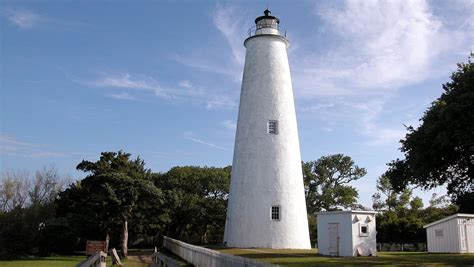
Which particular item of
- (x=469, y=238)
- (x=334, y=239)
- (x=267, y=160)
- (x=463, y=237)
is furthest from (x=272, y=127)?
(x=469, y=238)

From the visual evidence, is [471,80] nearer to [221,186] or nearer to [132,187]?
[132,187]

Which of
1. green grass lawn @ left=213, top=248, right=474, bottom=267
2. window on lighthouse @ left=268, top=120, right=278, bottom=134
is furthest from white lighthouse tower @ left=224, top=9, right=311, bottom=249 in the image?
green grass lawn @ left=213, top=248, right=474, bottom=267

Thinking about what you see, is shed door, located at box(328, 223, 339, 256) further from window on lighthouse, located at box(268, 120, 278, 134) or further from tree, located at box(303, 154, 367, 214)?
tree, located at box(303, 154, 367, 214)

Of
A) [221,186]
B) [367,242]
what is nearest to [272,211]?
[367,242]

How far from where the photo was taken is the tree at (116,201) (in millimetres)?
26469

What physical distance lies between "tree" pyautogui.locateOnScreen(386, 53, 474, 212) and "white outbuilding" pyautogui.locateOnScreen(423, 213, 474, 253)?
2958 millimetres

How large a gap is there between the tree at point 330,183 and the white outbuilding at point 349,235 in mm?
28302

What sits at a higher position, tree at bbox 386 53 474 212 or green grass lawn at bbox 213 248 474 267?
tree at bbox 386 53 474 212

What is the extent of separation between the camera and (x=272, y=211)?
2528cm

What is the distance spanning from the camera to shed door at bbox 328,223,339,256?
2211 cm

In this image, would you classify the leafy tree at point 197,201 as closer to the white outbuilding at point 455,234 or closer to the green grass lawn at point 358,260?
the green grass lawn at point 358,260

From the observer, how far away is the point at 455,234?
24688mm

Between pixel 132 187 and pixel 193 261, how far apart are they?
985 centimetres

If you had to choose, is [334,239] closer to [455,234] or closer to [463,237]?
[455,234]
